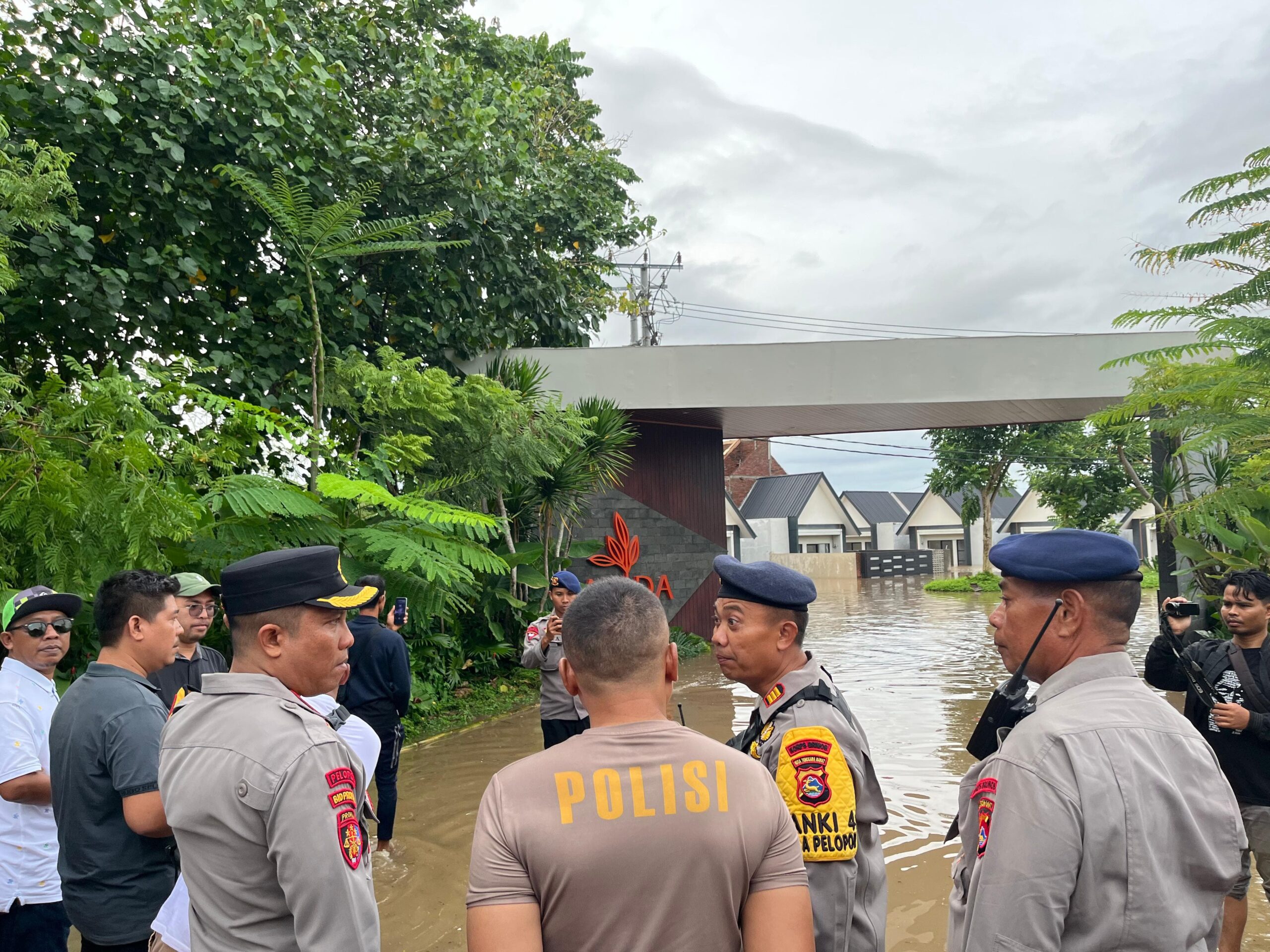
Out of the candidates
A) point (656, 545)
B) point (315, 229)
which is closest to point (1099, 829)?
point (315, 229)

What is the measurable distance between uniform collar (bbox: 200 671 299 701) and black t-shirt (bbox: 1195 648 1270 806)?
3.75 meters

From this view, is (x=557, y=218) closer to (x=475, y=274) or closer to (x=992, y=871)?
(x=475, y=274)

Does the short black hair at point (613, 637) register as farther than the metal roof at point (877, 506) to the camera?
No

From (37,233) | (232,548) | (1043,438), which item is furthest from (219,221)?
(1043,438)

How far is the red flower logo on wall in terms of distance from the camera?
14125 millimetres

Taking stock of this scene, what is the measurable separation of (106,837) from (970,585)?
99.0 feet

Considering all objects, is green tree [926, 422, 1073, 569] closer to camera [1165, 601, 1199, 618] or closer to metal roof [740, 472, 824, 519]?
metal roof [740, 472, 824, 519]

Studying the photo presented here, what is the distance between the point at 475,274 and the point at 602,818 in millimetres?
11889

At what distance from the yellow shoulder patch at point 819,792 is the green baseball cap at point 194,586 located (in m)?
3.07

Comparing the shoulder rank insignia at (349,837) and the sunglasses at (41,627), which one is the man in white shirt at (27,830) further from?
the shoulder rank insignia at (349,837)

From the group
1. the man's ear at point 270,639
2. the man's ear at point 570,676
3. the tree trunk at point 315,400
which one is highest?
the tree trunk at point 315,400

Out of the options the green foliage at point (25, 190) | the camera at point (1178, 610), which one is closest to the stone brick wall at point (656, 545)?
the green foliage at point (25, 190)

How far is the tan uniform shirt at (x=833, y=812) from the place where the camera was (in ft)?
7.25

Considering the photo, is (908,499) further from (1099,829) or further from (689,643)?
(1099,829)
